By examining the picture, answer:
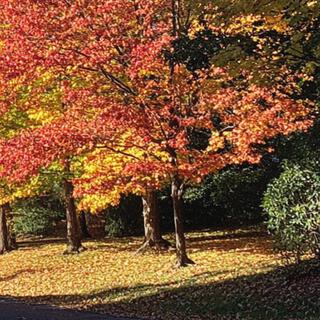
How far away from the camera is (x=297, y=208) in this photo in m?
10.8

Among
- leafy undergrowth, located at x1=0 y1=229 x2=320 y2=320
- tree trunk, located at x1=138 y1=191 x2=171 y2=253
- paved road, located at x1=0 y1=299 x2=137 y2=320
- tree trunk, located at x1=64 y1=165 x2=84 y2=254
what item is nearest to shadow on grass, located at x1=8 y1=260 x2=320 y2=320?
leafy undergrowth, located at x1=0 y1=229 x2=320 y2=320

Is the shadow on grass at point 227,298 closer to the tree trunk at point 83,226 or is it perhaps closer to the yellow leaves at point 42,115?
the yellow leaves at point 42,115

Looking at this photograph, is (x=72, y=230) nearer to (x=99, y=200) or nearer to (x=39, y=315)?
(x=99, y=200)

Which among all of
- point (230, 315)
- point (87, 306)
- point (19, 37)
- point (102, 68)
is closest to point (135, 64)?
point (102, 68)

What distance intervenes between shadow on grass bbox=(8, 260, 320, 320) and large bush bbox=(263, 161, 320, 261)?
1.67ft

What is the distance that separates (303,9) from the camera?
24.8 ft

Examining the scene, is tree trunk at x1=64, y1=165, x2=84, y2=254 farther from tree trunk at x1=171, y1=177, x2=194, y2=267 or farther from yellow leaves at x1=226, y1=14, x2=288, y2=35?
yellow leaves at x1=226, y1=14, x2=288, y2=35

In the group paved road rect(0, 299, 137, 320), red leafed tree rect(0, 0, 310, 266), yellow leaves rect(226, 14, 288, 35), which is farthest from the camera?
red leafed tree rect(0, 0, 310, 266)

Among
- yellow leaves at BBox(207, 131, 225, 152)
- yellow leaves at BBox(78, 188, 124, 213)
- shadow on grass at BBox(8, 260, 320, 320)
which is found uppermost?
yellow leaves at BBox(207, 131, 225, 152)

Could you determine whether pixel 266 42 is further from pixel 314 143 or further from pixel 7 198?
pixel 7 198

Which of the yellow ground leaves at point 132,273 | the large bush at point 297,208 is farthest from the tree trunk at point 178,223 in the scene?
the large bush at point 297,208

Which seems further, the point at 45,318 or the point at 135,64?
the point at 135,64

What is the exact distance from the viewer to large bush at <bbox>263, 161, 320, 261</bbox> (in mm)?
10656

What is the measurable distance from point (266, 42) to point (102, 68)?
19.7 feet
